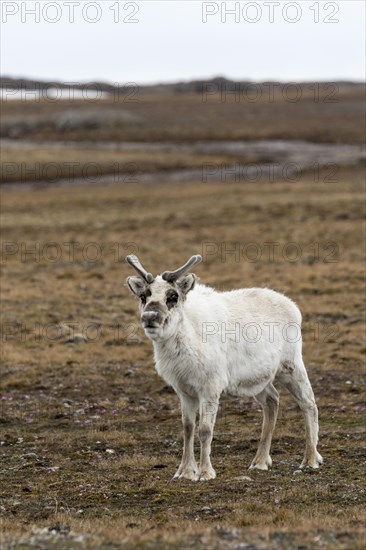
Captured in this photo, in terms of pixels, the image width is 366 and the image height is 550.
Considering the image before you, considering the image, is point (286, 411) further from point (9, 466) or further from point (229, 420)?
point (9, 466)

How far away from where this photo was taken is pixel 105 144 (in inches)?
3725

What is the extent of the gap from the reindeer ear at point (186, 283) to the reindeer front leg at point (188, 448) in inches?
61.9

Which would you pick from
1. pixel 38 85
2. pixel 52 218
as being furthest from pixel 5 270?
pixel 38 85

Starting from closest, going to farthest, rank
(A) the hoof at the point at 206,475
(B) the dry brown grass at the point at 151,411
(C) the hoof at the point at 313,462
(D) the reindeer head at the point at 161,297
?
(B) the dry brown grass at the point at 151,411 < (D) the reindeer head at the point at 161,297 < (A) the hoof at the point at 206,475 < (C) the hoof at the point at 313,462

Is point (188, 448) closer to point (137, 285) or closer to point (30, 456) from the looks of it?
point (137, 285)

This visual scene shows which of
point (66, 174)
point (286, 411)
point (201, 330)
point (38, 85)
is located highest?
point (38, 85)

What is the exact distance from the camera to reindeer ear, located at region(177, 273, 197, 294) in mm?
12977

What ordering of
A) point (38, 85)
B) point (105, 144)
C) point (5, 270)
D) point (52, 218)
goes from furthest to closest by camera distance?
point (38, 85)
point (105, 144)
point (52, 218)
point (5, 270)

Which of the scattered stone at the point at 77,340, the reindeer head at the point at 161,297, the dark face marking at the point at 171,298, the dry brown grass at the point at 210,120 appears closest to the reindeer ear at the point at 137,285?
the reindeer head at the point at 161,297

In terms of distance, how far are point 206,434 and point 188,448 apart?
345 millimetres

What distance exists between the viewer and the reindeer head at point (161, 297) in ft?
40.8

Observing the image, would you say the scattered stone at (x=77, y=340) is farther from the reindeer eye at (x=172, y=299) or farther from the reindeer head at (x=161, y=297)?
the reindeer eye at (x=172, y=299)

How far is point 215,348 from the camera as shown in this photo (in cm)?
1325

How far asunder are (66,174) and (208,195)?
17125mm
